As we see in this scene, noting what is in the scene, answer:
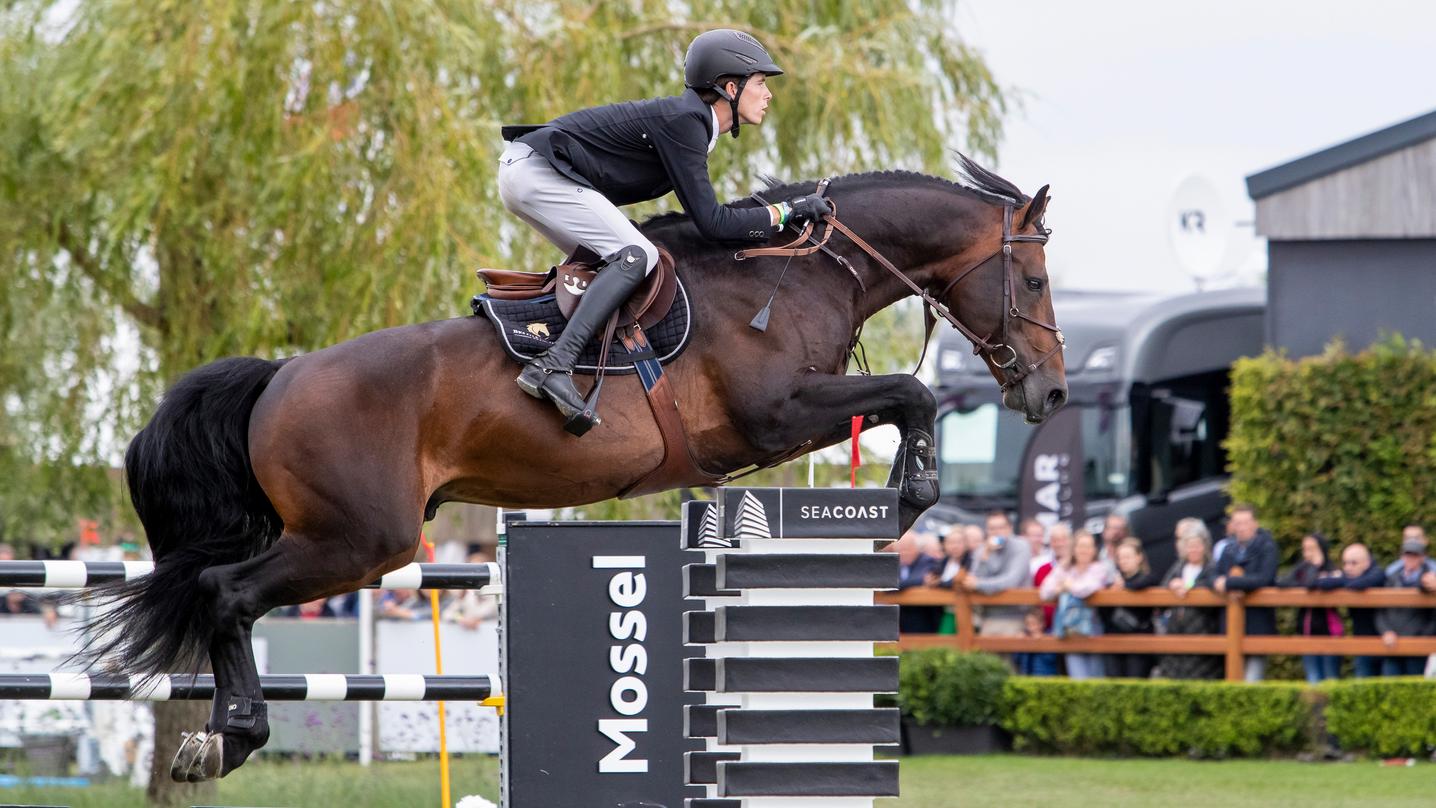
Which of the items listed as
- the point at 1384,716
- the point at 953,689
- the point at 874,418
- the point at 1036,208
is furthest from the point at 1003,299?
the point at 953,689

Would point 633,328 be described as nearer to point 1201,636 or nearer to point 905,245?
point 905,245

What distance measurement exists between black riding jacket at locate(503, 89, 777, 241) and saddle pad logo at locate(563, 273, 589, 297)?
295 millimetres

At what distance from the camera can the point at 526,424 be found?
518cm

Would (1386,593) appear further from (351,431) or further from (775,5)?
(351,431)

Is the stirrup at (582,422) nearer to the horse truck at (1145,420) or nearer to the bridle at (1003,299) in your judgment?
the bridle at (1003,299)

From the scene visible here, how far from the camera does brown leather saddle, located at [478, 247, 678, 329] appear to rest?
17.2 ft

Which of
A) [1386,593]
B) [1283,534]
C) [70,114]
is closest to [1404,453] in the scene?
[1283,534]

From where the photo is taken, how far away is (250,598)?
5152mm

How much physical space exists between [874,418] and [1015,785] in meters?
4.60

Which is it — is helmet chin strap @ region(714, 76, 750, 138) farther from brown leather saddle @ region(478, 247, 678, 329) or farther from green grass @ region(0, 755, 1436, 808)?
green grass @ region(0, 755, 1436, 808)

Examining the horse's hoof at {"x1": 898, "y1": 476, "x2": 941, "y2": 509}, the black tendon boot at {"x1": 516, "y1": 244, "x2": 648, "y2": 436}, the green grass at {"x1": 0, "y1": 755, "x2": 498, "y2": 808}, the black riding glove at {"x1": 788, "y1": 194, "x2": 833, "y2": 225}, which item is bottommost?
the green grass at {"x1": 0, "y1": 755, "x2": 498, "y2": 808}

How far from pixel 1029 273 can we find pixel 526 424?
1.72 metres

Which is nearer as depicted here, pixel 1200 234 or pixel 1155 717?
pixel 1155 717

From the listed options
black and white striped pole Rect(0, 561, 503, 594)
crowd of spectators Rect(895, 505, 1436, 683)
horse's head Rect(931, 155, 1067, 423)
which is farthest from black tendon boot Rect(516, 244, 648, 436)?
crowd of spectators Rect(895, 505, 1436, 683)
